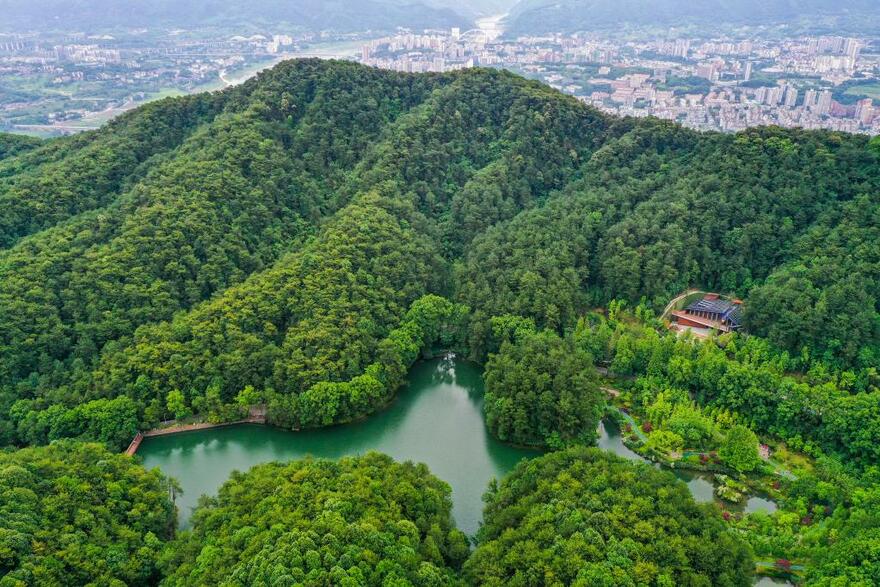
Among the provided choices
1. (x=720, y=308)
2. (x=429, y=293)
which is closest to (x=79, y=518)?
(x=429, y=293)

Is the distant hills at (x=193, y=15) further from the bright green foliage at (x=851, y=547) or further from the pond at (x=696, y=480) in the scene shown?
the bright green foliage at (x=851, y=547)

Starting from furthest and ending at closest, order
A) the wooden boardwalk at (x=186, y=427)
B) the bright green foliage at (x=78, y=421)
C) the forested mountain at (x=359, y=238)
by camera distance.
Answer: the forested mountain at (x=359, y=238), the wooden boardwalk at (x=186, y=427), the bright green foliage at (x=78, y=421)

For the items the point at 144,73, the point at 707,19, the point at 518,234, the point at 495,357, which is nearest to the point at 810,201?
the point at 518,234

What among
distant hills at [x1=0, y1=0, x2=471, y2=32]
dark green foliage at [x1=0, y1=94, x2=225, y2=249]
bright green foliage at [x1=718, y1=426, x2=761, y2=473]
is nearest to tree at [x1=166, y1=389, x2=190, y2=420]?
dark green foliage at [x1=0, y1=94, x2=225, y2=249]

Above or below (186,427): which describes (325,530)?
above

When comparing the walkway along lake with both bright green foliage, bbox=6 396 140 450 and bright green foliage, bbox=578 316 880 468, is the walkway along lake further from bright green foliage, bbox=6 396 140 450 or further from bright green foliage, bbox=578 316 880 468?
bright green foliage, bbox=578 316 880 468

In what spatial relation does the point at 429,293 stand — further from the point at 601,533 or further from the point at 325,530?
the point at 601,533

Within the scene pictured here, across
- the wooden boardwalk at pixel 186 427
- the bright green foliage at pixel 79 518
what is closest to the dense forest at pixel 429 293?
→ the bright green foliage at pixel 79 518
